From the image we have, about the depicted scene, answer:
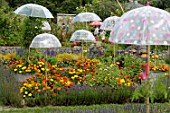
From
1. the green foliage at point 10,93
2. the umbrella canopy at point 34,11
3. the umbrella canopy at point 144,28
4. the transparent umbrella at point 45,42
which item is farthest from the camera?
the umbrella canopy at point 34,11

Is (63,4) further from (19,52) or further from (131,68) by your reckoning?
(131,68)

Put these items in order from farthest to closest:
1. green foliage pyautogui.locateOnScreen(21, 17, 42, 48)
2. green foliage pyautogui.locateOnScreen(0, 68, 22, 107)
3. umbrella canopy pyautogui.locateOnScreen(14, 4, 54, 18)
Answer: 1. green foliage pyautogui.locateOnScreen(21, 17, 42, 48)
2. umbrella canopy pyautogui.locateOnScreen(14, 4, 54, 18)
3. green foliage pyautogui.locateOnScreen(0, 68, 22, 107)

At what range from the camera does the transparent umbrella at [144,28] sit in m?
4.16

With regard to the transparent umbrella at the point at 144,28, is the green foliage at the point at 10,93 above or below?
below

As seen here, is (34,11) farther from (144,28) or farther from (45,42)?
(144,28)

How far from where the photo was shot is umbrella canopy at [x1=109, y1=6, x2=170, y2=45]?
4.16 meters

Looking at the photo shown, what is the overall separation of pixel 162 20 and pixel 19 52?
24.3 feet

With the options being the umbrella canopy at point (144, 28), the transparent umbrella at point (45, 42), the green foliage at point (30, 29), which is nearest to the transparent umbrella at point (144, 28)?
the umbrella canopy at point (144, 28)

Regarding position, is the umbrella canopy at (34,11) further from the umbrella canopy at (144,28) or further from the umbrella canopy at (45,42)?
the umbrella canopy at (144,28)

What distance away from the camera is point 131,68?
8953 millimetres

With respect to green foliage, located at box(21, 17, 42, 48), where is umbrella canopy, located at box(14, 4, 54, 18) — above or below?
above

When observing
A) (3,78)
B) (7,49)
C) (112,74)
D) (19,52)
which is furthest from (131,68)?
(7,49)

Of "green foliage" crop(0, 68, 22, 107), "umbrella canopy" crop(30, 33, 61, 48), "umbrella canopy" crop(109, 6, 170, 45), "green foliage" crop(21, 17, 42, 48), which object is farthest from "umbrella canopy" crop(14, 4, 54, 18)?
"umbrella canopy" crop(109, 6, 170, 45)

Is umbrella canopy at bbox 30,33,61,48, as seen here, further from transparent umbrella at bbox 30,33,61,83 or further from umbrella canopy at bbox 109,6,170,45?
umbrella canopy at bbox 109,6,170,45
